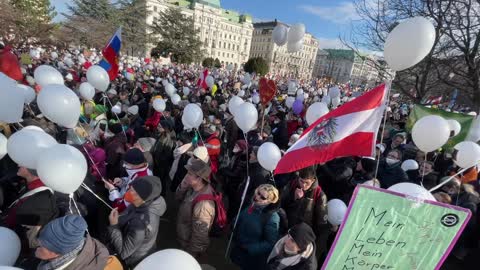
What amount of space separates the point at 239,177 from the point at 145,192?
7.78ft

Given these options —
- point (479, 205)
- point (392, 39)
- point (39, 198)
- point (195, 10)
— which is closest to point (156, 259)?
point (39, 198)

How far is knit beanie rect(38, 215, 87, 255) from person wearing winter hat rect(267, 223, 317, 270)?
156 centimetres

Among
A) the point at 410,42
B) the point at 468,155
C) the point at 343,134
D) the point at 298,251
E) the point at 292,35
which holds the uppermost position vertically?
the point at 292,35

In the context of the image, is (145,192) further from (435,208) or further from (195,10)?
(195,10)

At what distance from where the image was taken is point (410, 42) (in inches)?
105

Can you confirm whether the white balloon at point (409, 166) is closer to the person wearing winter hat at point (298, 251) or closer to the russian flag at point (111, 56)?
the person wearing winter hat at point (298, 251)

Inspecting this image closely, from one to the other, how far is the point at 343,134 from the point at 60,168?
237cm

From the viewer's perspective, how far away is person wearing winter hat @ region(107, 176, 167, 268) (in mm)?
2537

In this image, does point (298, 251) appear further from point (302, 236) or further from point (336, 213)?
point (336, 213)

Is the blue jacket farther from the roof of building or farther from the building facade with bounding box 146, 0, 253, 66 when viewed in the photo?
the roof of building

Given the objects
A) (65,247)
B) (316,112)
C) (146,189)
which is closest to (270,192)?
(146,189)

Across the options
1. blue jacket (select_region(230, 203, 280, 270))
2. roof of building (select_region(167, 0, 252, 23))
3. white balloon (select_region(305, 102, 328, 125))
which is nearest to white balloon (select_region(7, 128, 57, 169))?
blue jacket (select_region(230, 203, 280, 270))

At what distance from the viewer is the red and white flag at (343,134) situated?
261 cm

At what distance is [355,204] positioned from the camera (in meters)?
1.99
